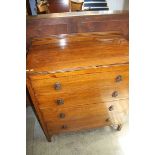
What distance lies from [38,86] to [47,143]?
0.77m

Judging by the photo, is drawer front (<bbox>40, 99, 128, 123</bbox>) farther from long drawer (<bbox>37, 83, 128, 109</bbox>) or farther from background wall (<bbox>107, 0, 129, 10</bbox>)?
background wall (<bbox>107, 0, 129, 10</bbox>)

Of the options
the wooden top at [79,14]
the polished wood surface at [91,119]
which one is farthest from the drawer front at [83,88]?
the wooden top at [79,14]

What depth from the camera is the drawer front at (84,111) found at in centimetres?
A: 128

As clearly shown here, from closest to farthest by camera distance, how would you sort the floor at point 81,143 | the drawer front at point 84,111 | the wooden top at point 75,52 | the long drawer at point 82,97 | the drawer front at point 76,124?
the wooden top at point 75,52 < the long drawer at point 82,97 < the drawer front at point 84,111 < the drawer front at point 76,124 < the floor at point 81,143

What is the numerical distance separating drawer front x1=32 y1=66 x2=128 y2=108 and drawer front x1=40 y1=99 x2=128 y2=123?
0.18ft

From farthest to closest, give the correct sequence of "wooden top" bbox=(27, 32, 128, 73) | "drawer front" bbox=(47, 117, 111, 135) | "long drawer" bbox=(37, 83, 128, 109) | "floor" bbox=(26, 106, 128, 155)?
1. "floor" bbox=(26, 106, 128, 155)
2. "drawer front" bbox=(47, 117, 111, 135)
3. "long drawer" bbox=(37, 83, 128, 109)
4. "wooden top" bbox=(27, 32, 128, 73)

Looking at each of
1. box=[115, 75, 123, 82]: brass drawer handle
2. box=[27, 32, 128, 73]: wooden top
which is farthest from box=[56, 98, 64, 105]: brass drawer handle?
box=[115, 75, 123, 82]: brass drawer handle

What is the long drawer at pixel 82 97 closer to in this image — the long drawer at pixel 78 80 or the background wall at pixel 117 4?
the long drawer at pixel 78 80

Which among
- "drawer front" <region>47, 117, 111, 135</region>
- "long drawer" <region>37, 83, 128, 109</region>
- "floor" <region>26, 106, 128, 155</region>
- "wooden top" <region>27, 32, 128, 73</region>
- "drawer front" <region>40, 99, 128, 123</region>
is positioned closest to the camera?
"wooden top" <region>27, 32, 128, 73</region>

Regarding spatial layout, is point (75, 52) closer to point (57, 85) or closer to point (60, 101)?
point (57, 85)

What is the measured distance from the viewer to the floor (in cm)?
154

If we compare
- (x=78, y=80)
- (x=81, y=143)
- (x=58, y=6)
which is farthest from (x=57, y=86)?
(x=81, y=143)
